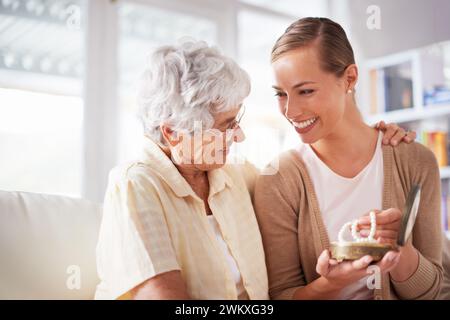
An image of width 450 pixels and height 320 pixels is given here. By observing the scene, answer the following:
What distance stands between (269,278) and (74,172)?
1.49m

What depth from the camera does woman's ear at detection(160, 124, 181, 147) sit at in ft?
4.03

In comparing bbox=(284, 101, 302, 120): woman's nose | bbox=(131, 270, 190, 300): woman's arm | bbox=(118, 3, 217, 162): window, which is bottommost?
bbox=(131, 270, 190, 300): woman's arm

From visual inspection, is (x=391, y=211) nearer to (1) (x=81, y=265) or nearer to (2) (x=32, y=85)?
(1) (x=81, y=265)

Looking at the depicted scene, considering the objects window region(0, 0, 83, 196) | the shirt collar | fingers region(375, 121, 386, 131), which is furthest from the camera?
window region(0, 0, 83, 196)

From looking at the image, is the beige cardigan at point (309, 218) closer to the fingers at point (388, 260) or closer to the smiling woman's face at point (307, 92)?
the smiling woman's face at point (307, 92)

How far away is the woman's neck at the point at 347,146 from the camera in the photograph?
137 centimetres

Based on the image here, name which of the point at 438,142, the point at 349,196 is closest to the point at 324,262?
the point at 349,196

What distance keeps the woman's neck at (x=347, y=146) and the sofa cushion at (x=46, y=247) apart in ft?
1.90

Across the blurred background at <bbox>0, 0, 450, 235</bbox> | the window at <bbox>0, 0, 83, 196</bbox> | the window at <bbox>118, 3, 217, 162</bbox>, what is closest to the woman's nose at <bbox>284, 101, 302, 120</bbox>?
the blurred background at <bbox>0, 0, 450, 235</bbox>

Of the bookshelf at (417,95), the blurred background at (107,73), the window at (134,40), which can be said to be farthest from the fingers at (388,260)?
the window at (134,40)

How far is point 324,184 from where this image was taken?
1355 mm

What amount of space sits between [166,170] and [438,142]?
6.36 feet

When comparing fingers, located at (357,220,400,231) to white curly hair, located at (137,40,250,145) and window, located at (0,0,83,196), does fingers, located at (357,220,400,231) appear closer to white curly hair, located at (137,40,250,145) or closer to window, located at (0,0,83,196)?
white curly hair, located at (137,40,250,145)
